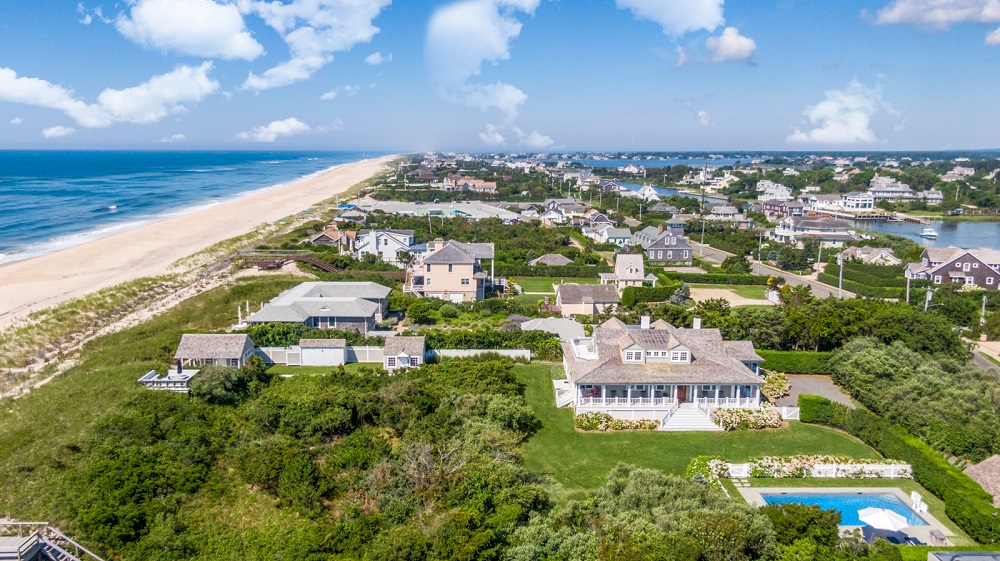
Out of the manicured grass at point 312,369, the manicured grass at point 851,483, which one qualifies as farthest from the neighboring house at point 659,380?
the manicured grass at point 312,369

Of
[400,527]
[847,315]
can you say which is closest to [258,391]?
[400,527]

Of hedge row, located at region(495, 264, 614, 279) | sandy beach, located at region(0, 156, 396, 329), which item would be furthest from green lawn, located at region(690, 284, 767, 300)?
sandy beach, located at region(0, 156, 396, 329)

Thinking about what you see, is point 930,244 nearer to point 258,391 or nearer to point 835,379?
point 835,379

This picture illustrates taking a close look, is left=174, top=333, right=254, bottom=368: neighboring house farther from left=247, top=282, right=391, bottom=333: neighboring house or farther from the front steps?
the front steps

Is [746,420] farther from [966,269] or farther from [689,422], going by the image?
[966,269]

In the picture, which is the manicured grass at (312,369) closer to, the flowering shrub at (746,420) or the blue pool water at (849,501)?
the flowering shrub at (746,420)

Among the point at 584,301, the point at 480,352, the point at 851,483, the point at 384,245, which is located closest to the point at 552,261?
the point at 384,245

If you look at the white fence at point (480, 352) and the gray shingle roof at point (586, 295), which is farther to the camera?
the gray shingle roof at point (586, 295)
